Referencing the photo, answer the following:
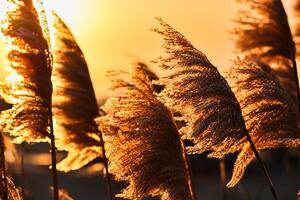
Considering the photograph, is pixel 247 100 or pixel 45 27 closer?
pixel 247 100

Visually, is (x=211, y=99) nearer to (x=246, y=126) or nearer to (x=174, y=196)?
(x=246, y=126)

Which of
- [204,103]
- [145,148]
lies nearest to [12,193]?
[145,148]

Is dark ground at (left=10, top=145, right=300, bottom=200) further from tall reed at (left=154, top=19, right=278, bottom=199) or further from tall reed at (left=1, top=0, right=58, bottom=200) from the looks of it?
tall reed at (left=154, top=19, right=278, bottom=199)

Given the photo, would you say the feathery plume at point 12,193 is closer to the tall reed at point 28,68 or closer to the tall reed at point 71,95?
the tall reed at point 28,68

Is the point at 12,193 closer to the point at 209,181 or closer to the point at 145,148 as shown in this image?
the point at 145,148

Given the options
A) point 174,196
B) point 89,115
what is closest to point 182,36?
point 174,196

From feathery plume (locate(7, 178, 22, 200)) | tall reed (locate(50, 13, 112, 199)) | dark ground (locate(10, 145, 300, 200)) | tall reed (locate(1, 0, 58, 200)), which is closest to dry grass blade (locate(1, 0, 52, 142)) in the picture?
tall reed (locate(1, 0, 58, 200))

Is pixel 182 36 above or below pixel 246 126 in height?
above

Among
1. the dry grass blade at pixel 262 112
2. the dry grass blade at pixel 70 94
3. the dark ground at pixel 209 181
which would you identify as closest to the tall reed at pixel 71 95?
the dry grass blade at pixel 70 94
